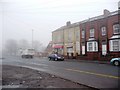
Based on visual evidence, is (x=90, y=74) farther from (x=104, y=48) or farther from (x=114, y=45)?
(x=104, y=48)

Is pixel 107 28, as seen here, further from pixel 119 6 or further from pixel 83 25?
pixel 83 25

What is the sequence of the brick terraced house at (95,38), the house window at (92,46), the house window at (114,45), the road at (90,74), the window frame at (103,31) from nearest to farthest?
1. the road at (90,74)
2. the house window at (114,45)
3. the brick terraced house at (95,38)
4. the window frame at (103,31)
5. the house window at (92,46)

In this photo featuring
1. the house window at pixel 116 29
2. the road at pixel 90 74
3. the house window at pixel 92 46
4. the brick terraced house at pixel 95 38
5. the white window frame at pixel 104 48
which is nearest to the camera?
the road at pixel 90 74

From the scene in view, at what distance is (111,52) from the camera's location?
35.9 metres

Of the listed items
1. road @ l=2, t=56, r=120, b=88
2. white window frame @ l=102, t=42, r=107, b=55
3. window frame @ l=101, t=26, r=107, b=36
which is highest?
window frame @ l=101, t=26, r=107, b=36

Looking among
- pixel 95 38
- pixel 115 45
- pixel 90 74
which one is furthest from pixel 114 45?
pixel 90 74

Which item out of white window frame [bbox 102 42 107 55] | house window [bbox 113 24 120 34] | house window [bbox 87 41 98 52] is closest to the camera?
house window [bbox 113 24 120 34]

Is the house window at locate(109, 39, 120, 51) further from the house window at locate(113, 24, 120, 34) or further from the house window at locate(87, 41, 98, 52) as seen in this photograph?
the house window at locate(87, 41, 98, 52)

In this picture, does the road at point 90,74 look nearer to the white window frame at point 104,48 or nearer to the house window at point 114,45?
the house window at point 114,45

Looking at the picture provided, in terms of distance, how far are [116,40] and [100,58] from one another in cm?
413

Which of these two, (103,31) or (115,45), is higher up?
(103,31)

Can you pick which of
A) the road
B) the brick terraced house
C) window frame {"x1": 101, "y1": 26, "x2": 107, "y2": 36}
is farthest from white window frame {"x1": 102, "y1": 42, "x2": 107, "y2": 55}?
the road

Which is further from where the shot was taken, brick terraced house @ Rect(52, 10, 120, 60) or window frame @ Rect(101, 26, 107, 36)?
window frame @ Rect(101, 26, 107, 36)

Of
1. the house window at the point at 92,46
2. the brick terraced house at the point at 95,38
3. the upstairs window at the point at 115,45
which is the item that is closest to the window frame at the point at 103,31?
the brick terraced house at the point at 95,38
